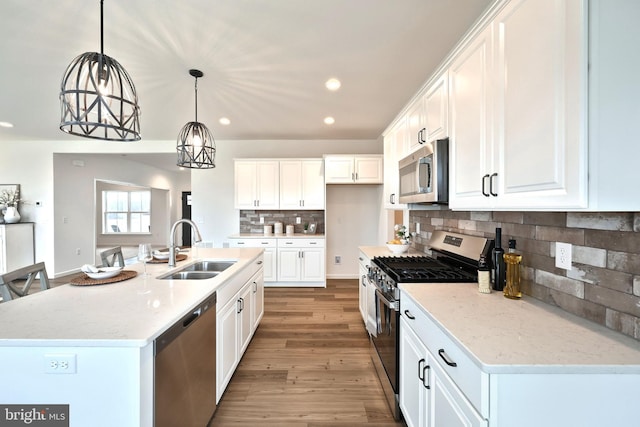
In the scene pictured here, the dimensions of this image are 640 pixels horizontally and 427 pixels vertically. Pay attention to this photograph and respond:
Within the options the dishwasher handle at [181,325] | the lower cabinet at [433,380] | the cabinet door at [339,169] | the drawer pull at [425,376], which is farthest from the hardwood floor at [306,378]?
the cabinet door at [339,169]

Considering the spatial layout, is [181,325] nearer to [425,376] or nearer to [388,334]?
[425,376]

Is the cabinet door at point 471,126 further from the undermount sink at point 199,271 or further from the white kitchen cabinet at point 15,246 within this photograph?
the white kitchen cabinet at point 15,246

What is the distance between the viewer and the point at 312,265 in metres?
4.78

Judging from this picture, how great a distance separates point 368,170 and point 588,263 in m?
3.77

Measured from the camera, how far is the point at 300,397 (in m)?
2.04

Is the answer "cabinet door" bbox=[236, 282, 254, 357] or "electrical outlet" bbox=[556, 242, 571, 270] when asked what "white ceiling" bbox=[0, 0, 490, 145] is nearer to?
"electrical outlet" bbox=[556, 242, 571, 270]

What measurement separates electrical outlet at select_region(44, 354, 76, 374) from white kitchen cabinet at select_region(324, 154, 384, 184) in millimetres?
4092

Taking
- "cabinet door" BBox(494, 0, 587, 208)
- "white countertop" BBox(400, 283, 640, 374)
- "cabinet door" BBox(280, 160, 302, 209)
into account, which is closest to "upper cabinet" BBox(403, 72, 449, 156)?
"cabinet door" BBox(494, 0, 587, 208)

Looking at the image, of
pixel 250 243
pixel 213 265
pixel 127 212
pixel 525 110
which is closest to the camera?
pixel 525 110

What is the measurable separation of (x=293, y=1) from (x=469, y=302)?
2115mm

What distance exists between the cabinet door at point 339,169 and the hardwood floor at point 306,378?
2242 mm

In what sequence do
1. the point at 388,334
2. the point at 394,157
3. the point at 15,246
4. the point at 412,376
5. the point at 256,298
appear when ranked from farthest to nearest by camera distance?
the point at 15,246 → the point at 394,157 → the point at 256,298 → the point at 388,334 → the point at 412,376

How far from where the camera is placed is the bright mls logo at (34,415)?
1032mm

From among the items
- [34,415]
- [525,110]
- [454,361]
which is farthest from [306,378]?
[525,110]
